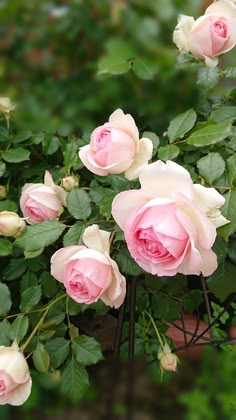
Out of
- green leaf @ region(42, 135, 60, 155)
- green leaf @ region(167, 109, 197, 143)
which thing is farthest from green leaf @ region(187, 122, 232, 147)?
green leaf @ region(42, 135, 60, 155)

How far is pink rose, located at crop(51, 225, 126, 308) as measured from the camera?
558 mm

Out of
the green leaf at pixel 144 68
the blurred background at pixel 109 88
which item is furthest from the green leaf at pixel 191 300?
the green leaf at pixel 144 68

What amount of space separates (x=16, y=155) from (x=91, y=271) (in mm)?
305

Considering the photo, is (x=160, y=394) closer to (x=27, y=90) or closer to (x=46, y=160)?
(x=46, y=160)

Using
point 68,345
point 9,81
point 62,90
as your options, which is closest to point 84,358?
point 68,345

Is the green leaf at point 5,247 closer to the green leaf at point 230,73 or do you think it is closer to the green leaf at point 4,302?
the green leaf at point 4,302

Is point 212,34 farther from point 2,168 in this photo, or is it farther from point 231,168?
point 2,168

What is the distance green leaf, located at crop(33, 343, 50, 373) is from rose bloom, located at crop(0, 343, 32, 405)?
0.03 metres

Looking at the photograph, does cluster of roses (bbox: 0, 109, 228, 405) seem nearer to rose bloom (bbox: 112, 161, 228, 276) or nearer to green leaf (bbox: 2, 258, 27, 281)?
rose bloom (bbox: 112, 161, 228, 276)

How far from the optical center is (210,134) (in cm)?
64

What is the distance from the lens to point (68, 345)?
2.27ft

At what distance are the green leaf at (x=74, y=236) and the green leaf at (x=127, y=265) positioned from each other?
5 cm

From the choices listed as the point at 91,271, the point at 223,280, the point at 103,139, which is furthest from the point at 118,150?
the point at 223,280

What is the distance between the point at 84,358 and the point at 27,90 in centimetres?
144
